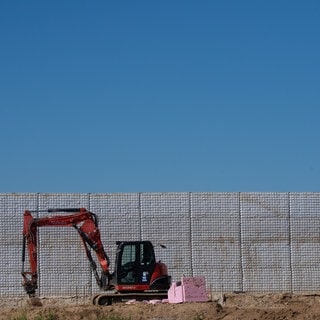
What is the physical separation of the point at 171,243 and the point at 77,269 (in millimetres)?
2997

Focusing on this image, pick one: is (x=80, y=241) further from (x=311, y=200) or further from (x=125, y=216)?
(x=311, y=200)

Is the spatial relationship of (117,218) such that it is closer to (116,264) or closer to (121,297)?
(116,264)

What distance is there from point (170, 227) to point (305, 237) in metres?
4.33

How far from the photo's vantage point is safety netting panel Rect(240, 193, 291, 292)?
105 ft

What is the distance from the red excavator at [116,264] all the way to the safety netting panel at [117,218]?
1942 mm

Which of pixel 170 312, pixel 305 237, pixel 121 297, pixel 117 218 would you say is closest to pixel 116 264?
pixel 121 297

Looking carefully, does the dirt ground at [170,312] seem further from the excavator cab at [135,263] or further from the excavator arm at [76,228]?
the excavator arm at [76,228]

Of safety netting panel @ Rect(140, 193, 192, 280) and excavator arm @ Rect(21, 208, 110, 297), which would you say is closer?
excavator arm @ Rect(21, 208, 110, 297)

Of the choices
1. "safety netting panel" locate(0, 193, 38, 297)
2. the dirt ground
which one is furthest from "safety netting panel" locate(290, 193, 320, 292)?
"safety netting panel" locate(0, 193, 38, 297)

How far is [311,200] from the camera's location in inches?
1270

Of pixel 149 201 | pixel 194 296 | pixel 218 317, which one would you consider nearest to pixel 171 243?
pixel 149 201

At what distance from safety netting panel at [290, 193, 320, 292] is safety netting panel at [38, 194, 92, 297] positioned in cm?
653

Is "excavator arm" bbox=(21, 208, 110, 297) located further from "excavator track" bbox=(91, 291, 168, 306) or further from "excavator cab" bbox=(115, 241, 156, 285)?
"excavator cab" bbox=(115, 241, 156, 285)

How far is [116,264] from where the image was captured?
2733 centimetres
